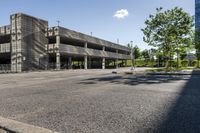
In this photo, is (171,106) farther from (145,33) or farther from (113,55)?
(113,55)

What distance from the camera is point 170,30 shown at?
115 feet

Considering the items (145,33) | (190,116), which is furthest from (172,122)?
(145,33)

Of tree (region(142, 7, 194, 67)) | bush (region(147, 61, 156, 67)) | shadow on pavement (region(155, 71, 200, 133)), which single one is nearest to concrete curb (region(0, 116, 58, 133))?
shadow on pavement (region(155, 71, 200, 133))

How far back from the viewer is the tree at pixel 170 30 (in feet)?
115

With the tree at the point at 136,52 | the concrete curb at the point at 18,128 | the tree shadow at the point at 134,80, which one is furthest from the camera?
the tree at the point at 136,52

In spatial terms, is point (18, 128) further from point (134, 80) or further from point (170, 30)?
point (170, 30)

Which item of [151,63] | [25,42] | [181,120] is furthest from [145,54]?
[181,120]

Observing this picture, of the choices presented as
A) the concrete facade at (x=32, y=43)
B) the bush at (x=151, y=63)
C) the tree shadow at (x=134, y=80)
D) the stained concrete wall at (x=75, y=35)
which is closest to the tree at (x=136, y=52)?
the bush at (x=151, y=63)

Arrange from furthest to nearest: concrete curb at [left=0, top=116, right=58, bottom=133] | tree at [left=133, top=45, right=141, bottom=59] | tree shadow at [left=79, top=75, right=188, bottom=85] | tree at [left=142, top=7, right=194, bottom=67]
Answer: tree at [left=133, top=45, right=141, bottom=59], tree at [left=142, top=7, right=194, bottom=67], tree shadow at [left=79, top=75, right=188, bottom=85], concrete curb at [left=0, top=116, right=58, bottom=133]

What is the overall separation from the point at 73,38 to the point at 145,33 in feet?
55.2

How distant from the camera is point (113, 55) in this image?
67.6 metres

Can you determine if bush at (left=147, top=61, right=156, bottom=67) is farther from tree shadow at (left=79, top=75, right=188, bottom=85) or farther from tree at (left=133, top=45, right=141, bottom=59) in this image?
tree shadow at (left=79, top=75, right=188, bottom=85)

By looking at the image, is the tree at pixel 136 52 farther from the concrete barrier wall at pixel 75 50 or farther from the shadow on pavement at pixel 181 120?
the shadow on pavement at pixel 181 120

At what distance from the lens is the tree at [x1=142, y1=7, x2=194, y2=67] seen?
35000 mm
